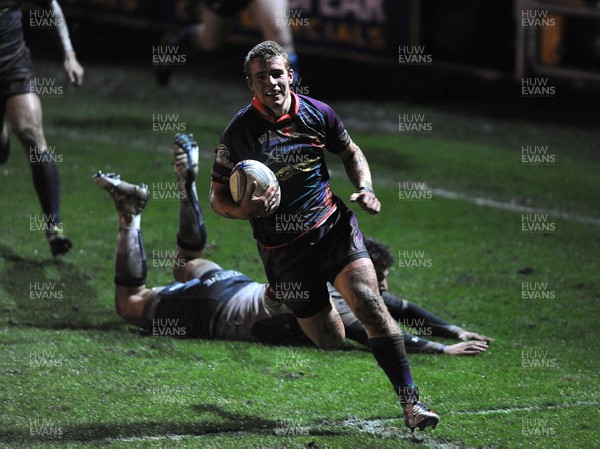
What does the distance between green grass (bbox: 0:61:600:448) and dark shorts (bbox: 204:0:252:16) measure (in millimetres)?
1340

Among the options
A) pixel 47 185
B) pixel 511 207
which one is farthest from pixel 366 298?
pixel 511 207

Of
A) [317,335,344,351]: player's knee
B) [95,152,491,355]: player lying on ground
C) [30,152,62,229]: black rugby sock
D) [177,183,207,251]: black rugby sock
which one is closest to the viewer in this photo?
[317,335,344,351]: player's knee

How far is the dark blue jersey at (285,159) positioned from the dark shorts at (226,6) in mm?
6390

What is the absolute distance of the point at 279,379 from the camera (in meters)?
6.77

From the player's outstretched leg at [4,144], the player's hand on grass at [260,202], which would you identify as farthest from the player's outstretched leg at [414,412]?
the player's outstretched leg at [4,144]

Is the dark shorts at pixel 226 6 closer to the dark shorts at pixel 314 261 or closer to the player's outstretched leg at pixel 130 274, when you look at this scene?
the player's outstretched leg at pixel 130 274

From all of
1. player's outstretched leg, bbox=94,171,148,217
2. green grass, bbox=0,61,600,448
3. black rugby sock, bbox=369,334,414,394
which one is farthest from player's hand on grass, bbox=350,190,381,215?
player's outstretched leg, bbox=94,171,148,217

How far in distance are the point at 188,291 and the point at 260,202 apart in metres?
1.90

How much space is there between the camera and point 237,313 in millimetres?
7324

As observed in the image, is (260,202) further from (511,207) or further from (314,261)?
(511,207)

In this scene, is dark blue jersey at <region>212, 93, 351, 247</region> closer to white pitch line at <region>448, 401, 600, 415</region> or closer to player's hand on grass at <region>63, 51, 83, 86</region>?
white pitch line at <region>448, 401, 600, 415</region>

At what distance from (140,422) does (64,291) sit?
2.48 metres

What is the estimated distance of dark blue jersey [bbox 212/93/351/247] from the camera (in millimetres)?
6055

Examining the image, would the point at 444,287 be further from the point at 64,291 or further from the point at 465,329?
the point at 64,291
